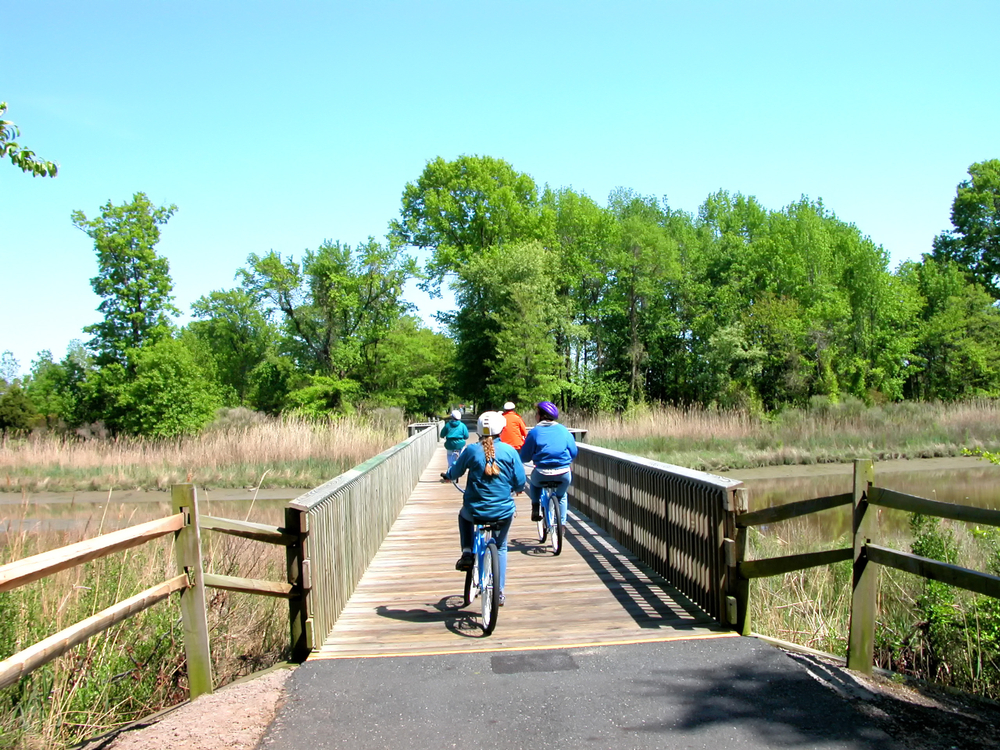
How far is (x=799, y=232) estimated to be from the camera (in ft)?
188

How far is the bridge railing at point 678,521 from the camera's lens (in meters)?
6.22

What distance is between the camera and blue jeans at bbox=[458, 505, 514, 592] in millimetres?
6734

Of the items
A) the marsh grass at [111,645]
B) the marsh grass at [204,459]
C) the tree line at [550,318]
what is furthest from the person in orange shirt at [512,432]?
the tree line at [550,318]

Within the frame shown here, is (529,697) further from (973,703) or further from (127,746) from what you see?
(973,703)

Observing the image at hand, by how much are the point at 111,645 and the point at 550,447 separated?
452 cm

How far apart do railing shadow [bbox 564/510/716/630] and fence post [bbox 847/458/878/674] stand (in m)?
1.19

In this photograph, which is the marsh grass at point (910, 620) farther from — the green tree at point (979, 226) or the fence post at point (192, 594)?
the green tree at point (979, 226)

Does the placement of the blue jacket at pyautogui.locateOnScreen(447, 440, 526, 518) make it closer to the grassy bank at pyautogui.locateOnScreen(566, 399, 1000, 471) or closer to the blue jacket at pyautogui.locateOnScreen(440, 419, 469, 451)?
the blue jacket at pyautogui.locateOnScreen(440, 419, 469, 451)

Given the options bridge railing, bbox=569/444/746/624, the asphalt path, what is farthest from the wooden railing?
the asphalt path

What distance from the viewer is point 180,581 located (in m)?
5.11

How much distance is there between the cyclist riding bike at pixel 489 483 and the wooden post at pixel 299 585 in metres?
1.30

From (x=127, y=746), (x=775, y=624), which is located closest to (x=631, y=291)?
(x=775, y=624)

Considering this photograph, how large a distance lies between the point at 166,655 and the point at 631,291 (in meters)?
50.2

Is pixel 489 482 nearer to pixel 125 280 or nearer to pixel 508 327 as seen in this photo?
pixel 508 327
